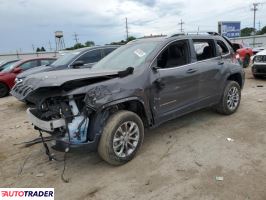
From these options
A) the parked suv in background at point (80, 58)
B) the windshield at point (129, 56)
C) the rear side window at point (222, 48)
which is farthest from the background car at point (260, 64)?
the windshield at point (129, 56)

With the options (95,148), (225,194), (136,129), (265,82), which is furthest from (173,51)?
(265,82)

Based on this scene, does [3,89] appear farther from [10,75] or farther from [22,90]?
[22,90]

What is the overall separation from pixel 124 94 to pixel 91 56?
554cm

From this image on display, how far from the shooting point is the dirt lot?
3.35 meters

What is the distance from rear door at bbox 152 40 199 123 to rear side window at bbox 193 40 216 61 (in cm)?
31

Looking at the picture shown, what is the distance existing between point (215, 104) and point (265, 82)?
18.0ft

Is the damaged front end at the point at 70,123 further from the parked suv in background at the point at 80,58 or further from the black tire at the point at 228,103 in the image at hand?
the parked suv in background at the point at 80,58

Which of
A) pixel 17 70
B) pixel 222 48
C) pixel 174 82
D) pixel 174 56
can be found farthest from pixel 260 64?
pixel 17 70

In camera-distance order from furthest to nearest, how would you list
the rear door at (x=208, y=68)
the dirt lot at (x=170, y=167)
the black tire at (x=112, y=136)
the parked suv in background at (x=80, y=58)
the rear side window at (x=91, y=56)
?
the rear side window at (x=91, y=56)
the parked suv in background at (x=80, y=58)
the rear door at (x=208, y=68)
the black tire at (x=112, y=136)
the dirt lot at (x=170, y=167)

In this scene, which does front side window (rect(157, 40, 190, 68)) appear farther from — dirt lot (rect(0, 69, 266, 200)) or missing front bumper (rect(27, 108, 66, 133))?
missing front bumper (rect(27, 108, 66, 133))

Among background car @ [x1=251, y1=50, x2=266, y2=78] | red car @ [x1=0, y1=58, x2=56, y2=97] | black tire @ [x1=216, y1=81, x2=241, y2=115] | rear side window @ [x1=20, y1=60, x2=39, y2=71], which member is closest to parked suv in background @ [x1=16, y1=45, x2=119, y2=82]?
red car @ [x1=0, y1=58, x2=56, y2=97]

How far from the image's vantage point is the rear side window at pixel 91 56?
29.4 ft

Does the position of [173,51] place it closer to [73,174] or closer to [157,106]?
[157,106]

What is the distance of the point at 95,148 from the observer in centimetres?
380
